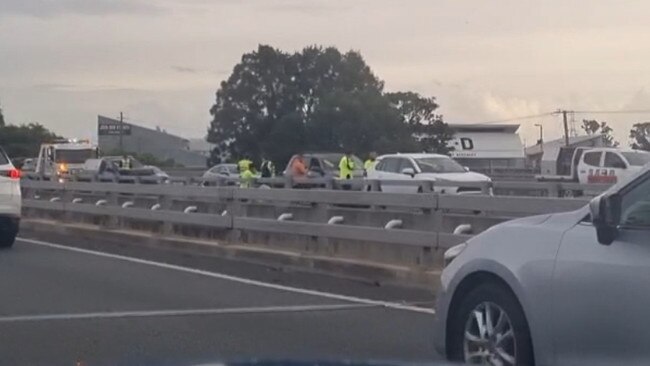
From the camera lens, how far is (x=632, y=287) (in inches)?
Result: 290

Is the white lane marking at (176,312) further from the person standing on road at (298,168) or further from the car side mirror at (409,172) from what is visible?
the person standing on road at (298,168)

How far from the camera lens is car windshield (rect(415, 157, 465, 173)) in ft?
108

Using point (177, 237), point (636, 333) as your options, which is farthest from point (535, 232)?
point (177, 237)

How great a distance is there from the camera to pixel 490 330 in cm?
838

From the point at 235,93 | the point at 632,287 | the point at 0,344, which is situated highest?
the point at 235,93

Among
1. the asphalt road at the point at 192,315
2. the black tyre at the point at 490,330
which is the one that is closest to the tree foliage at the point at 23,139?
the asphalt road at the point at 192,315

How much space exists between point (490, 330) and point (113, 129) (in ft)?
310

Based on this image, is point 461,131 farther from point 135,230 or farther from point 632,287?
point 632,287

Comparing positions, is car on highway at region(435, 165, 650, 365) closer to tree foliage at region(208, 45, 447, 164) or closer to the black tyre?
the black tyre

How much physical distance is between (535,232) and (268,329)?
4552mm

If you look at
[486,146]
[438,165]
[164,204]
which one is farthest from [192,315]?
[486,146]

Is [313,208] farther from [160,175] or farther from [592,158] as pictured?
[592,158]

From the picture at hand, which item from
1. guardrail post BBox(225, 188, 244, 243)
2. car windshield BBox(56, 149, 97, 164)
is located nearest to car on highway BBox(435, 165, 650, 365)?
guardrail post BBox(225, 188, 244, 243)

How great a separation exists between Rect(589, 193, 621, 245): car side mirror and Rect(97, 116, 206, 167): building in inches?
3774
